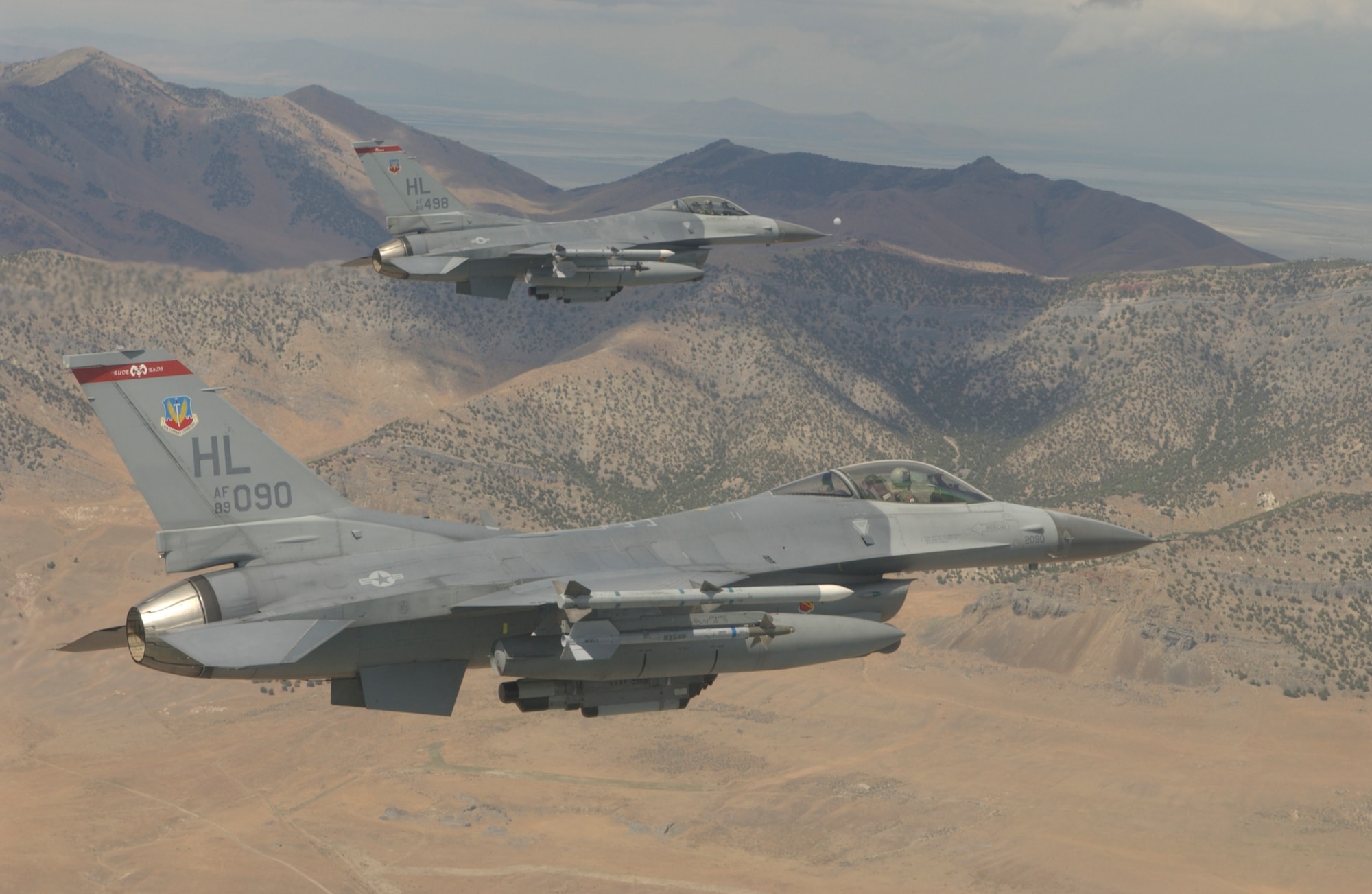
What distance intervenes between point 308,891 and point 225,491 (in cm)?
3243

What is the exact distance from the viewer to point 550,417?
111 m

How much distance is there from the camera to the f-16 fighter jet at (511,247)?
143 ft

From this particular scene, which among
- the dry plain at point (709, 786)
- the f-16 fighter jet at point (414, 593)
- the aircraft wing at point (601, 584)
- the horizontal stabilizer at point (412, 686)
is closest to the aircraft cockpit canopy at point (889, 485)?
the f-16 fighter jet at point (414, 593)

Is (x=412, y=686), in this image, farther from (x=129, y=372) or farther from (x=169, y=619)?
(x=129, y=372)

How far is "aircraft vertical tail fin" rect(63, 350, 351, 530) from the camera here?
2673 centimetres

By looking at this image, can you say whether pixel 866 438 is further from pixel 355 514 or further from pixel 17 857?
pixel 355 514

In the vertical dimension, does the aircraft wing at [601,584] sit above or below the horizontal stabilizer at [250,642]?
above

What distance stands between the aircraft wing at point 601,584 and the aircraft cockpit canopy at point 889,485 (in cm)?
429

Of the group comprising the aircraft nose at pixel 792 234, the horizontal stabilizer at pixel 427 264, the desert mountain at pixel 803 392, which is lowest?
the desert mountain at pixel 803 392

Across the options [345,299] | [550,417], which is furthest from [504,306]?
[550,417]

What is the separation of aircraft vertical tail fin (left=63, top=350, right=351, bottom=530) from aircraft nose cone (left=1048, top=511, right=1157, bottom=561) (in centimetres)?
1811

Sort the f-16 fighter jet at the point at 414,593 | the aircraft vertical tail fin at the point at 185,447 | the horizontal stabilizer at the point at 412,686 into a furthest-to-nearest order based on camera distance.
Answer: the aircraft vertical tail fin at the point at 185,447 → the horizontal stabilizer at the point at 412,686 → the f-16 fighter jet at the point at 414,593

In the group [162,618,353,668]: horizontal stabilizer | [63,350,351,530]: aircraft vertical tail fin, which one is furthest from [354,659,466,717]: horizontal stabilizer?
[63,350,351,530]: aircraft vertical tail fin

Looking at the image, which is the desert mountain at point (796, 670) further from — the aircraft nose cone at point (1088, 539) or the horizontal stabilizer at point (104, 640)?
the horizontal stabilizer at point (104, 640)
